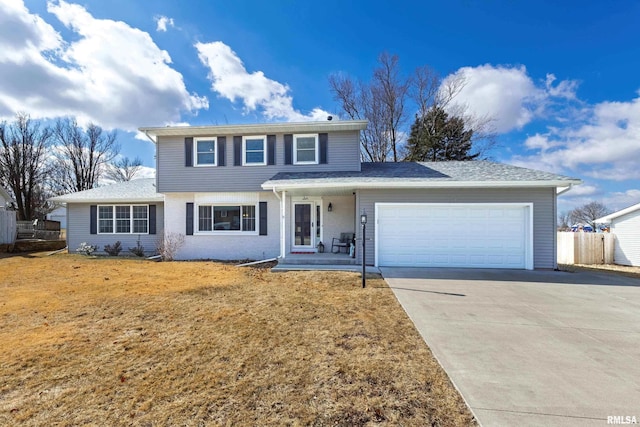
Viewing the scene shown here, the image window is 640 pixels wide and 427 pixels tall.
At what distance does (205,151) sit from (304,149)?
13.3 feet

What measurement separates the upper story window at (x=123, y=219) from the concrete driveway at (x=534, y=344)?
12.3 m

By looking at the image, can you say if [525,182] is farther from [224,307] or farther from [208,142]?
[208,142]

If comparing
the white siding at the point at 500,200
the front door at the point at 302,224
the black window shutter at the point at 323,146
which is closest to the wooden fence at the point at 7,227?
the front door at the point at 302,224

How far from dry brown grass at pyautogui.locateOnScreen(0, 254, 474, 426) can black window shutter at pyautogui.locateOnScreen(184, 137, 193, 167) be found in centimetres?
641

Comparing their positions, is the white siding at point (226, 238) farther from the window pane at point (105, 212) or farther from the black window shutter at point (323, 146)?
the window pane at point (105, 212)

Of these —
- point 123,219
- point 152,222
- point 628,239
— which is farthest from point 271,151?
point 628,239

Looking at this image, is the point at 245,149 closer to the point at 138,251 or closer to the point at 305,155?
the point at 305,155

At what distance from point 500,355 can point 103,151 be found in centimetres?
4016

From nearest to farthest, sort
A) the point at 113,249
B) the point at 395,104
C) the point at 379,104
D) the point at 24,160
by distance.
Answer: the point at 113,249
the point at 395,104
the point at 379,104
the point at 24,160

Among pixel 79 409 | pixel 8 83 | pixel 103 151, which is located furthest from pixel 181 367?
pixel 103 151

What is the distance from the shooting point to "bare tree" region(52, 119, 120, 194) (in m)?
29.9

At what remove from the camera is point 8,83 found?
14695 mm

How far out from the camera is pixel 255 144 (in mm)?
11195

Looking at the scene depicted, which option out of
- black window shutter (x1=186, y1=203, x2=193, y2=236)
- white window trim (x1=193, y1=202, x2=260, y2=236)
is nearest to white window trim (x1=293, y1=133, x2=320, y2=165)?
white window trim (x1=193, y1=202, x2=260, y2=236)
